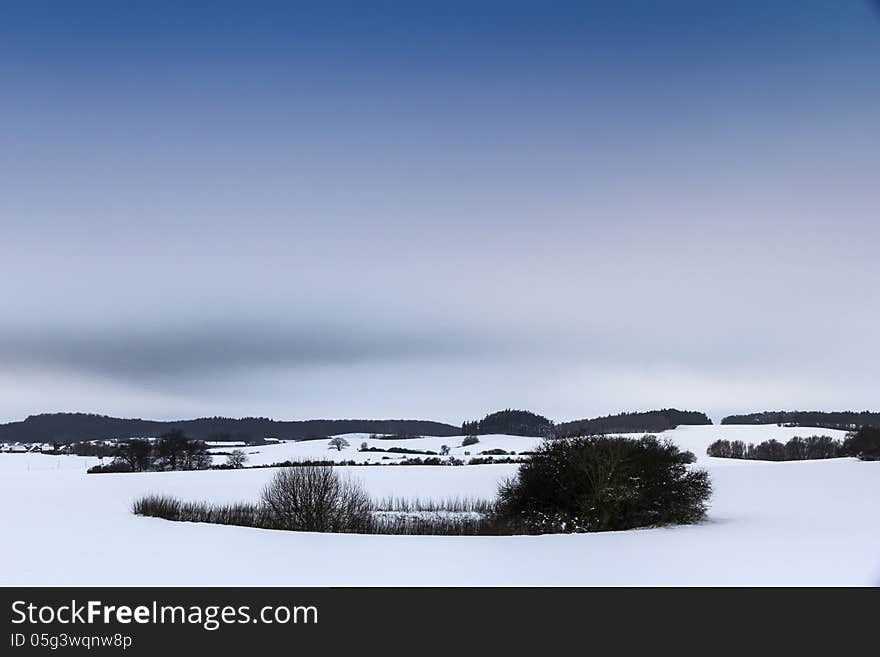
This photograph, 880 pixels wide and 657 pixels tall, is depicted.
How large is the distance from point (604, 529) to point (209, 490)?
31238 mm

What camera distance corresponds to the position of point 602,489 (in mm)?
20359

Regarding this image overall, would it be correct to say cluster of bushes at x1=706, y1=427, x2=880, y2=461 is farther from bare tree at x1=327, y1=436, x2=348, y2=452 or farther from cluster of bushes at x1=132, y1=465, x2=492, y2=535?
cluster of bushes at x1=132, y1=465, x2=492, y2=535

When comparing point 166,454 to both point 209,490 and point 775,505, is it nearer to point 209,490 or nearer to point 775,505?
point 209,490

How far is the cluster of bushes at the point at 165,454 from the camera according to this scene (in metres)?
86.8

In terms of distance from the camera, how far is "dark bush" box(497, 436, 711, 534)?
20.3 metres

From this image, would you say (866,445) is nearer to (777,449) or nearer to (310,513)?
(777,449)

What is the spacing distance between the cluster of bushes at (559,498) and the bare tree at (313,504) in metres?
0.03

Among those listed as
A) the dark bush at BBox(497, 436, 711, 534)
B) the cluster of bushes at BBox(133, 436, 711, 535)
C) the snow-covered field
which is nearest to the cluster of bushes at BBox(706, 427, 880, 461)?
the dark bush at BBox(497, 436, 711, 534)

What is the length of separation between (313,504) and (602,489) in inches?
355

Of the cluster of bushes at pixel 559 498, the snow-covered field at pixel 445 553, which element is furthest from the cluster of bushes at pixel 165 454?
the cluster of bushes at pixel 559 498

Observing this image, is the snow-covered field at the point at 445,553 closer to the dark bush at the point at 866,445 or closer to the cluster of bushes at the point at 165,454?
the dark bush at the point at 866,445

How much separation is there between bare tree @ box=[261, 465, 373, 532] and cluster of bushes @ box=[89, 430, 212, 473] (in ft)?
221
